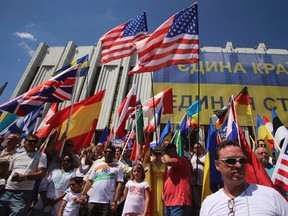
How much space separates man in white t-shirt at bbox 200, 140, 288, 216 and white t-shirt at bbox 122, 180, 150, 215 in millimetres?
2272

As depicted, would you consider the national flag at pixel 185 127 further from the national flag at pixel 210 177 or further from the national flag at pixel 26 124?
the national flag at pixel 26 124

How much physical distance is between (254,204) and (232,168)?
0.26 meters

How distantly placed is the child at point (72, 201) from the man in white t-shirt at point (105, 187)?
0.35 feet

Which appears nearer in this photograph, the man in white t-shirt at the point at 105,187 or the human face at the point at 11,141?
the man in white t-shirt at the point at 105,187

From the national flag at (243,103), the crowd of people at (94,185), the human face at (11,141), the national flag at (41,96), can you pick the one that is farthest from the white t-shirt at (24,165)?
the national flag at (243,103)

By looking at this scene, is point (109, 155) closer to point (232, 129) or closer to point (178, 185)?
point (178, 185)

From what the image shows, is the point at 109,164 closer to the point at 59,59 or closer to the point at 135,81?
the point at 135,81

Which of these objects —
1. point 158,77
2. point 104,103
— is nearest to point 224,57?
point 158,77

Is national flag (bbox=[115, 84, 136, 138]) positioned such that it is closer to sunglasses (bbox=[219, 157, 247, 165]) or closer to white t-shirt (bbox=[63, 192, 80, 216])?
white t-shirt (bbox=[63, 192, 80, 216])

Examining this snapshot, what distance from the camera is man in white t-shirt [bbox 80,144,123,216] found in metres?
3.87

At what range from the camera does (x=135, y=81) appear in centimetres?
1747

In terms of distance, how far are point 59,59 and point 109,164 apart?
56.8 ft

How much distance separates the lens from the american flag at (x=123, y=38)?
6086 mm

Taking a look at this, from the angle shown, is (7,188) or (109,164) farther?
(109,164)
